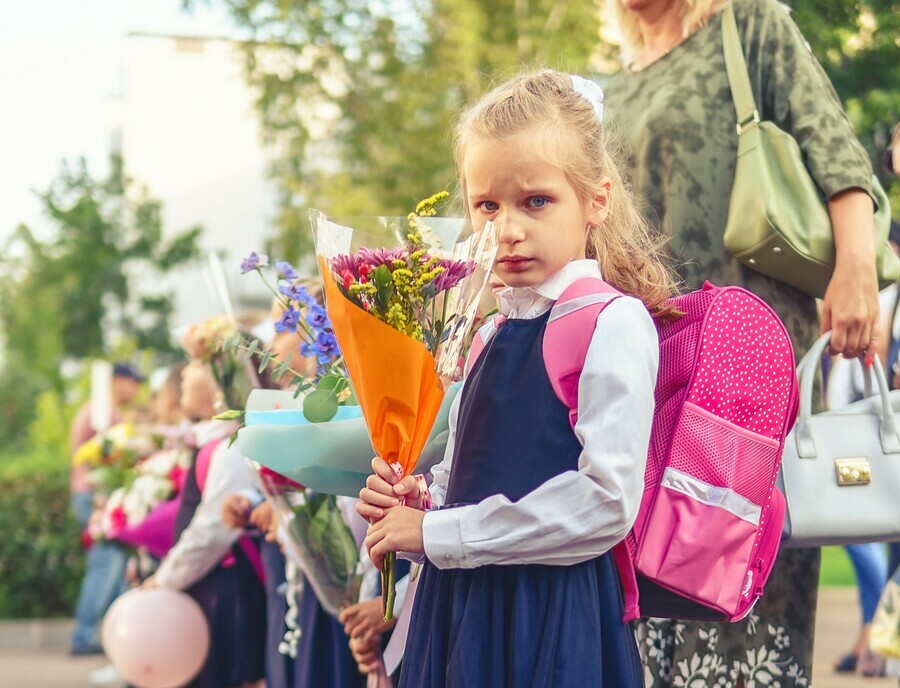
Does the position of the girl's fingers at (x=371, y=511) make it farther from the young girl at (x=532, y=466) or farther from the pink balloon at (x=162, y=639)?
the pink balloon at (x=162, y=639)

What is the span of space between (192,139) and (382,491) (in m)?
37.2

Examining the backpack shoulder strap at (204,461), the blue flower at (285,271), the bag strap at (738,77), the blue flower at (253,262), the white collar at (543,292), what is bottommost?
the backpack shoulder strap at (204,461)

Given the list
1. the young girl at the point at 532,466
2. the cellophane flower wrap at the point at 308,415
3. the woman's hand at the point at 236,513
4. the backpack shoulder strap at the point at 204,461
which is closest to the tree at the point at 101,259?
the backpack shoulder strap at the point at 204,461

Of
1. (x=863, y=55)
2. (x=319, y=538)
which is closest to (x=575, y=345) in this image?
(x=319, y=538)

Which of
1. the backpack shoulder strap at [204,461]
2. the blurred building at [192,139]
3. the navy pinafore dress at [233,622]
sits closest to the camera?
the navy pinafore dress at [233,622]

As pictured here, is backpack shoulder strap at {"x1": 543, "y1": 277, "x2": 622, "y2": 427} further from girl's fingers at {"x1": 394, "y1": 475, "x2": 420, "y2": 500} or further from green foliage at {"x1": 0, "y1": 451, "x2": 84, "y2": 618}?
green foliage at {"x1": 0, "y1": 451, "x2": 84, "y2": 618}

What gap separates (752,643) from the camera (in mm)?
3229

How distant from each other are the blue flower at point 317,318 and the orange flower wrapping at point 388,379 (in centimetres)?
57

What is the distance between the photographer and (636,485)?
7.73 feet

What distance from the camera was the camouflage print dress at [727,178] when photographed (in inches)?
127

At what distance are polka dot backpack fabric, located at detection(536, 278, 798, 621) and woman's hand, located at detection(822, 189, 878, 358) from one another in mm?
464

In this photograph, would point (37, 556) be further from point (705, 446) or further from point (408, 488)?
point (705, 446)

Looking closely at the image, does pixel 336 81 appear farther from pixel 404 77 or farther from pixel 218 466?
pixel 218 466

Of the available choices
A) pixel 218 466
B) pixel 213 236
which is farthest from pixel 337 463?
pixel 213 236
